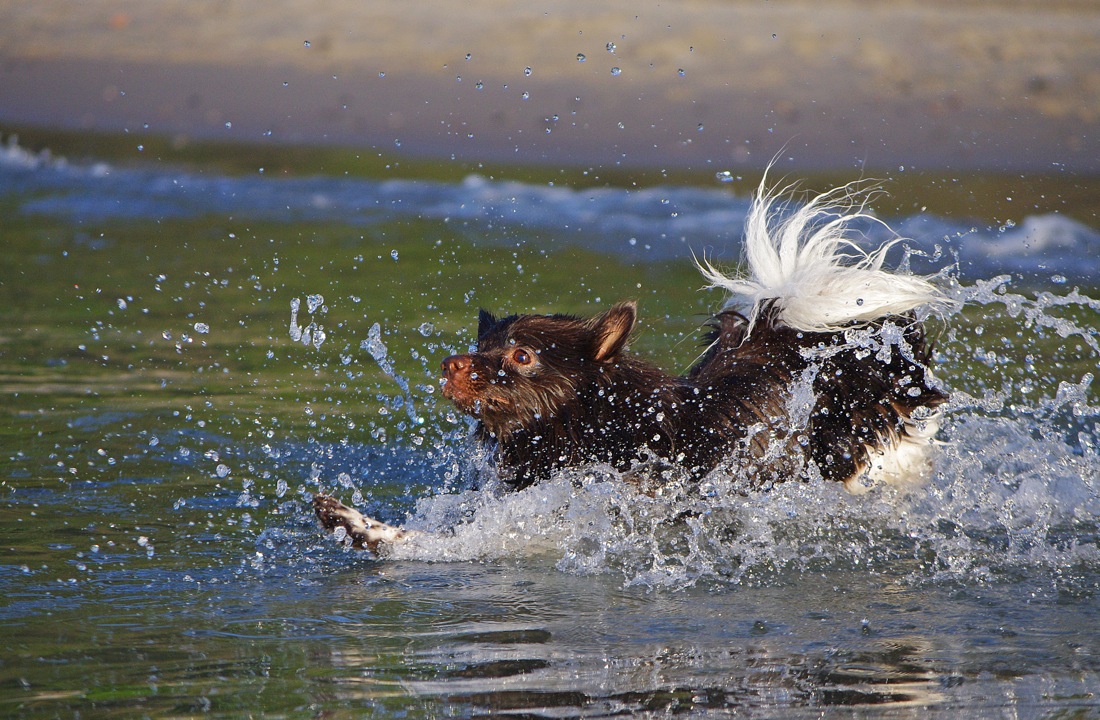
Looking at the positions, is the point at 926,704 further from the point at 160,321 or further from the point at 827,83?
the point at 827,83

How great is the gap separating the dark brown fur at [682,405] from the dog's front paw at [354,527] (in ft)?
2.02

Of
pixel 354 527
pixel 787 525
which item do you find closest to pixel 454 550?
pixel 354 527

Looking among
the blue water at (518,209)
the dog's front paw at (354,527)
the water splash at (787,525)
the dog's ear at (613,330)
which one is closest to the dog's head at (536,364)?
the dog's ear at (613,330)

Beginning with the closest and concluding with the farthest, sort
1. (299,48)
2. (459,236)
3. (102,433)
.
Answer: (102,433) → (459,236) → (299,48)

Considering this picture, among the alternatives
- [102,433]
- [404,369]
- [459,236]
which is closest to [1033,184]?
[459,236]

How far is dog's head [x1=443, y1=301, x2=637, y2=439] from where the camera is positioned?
5055 mm

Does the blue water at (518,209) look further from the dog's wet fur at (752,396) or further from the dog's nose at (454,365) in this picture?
the dog's nose at (454,365)

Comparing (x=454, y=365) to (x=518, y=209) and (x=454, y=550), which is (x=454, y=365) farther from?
(x=518, y=209)

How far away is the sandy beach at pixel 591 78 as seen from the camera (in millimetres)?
13703

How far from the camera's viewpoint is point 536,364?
203 inches

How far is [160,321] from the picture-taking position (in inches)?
342

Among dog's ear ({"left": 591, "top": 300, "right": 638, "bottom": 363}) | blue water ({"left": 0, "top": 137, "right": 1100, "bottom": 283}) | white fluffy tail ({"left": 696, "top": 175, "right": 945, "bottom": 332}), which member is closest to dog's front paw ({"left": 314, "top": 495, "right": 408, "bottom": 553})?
dog's ear ({"left": 591, "top": 300, "right": 638, "bottom": 363})

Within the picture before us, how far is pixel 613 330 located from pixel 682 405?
41cm

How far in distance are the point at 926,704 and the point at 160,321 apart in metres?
6.34
